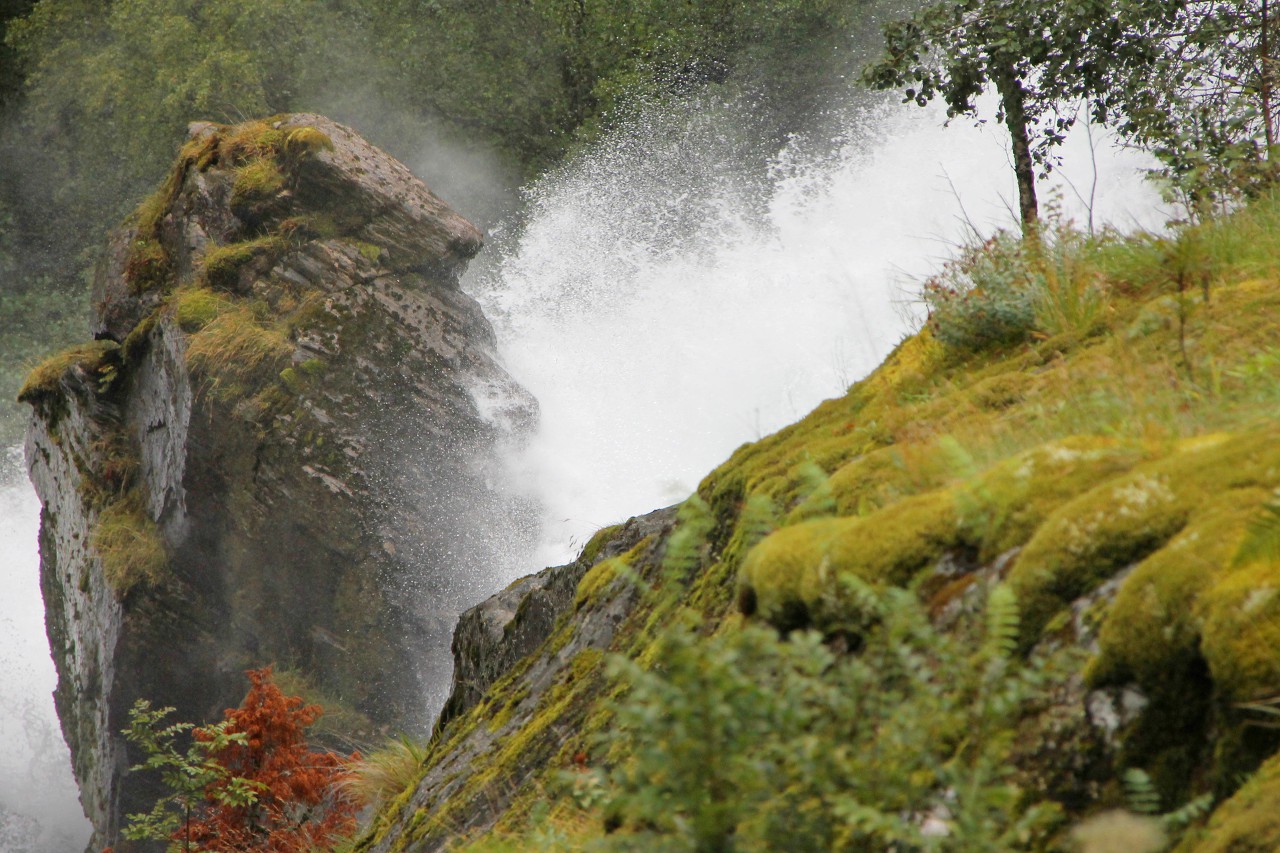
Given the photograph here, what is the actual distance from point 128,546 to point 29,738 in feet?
34.4

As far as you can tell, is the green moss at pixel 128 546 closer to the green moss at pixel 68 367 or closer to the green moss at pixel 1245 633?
the green moss at pixel 68 367

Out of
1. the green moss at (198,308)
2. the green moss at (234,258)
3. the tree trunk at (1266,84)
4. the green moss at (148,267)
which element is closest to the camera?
the tree trunk at (1266,84)

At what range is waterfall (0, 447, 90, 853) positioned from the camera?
21.3 m

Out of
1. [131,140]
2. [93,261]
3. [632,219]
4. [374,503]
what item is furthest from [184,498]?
[93,261]

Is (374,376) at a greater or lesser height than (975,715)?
greater

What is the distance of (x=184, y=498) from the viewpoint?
1352 cm

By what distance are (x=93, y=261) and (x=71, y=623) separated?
1588 centimetres

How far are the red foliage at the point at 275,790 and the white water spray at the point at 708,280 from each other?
5660mm

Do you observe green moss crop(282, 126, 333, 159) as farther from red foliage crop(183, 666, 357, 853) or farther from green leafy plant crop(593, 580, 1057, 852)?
green leafy plant crop(593, 580, 1057, 852)

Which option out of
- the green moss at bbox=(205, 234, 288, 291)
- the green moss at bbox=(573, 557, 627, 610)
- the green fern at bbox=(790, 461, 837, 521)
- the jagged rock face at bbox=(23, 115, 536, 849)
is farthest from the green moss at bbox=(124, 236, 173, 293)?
the green fern at bbox=(790, 461, 837, 521)

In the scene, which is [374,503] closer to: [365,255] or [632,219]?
[365,255]

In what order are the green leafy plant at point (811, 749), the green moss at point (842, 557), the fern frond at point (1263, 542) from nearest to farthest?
1. the green leafy plant at point (811, 749)
2. the fern frond at point (1263, 542)
3. the green moss at point (842, 557)

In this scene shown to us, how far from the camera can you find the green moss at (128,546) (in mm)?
13766

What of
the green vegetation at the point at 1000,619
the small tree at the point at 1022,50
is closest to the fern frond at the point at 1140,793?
the green vegetation at the point at 1000,619
